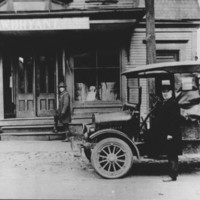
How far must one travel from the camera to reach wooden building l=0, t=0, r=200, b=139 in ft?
47.3

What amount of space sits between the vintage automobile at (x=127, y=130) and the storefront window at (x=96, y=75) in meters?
6.26

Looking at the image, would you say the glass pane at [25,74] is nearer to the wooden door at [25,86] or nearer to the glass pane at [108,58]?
the wooden door at [25,86]

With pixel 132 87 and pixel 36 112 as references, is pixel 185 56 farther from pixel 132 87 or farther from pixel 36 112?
pixel 36 112

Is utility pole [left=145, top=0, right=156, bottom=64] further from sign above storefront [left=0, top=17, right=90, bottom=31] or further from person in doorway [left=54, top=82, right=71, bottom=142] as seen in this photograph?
person in doorway [left=54, top=82, right=71, bottom=142]

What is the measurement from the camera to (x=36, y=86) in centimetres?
1471

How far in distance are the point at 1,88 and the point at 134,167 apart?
7.18m

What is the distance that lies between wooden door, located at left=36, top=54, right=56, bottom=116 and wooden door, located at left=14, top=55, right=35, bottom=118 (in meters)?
0.24

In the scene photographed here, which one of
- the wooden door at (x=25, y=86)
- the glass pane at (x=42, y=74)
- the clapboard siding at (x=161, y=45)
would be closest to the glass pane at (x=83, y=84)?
the glass pane at (x=42, y=74)

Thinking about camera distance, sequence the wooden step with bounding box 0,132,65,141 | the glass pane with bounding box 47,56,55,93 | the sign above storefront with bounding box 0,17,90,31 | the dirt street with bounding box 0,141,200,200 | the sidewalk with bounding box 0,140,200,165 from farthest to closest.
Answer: the glass pane with bounding box 47,56,55,93
the wooden step with bounding box 0,132,65,141
the sign above storefront with bounding box 0,17,90,31
the sidewalk with bounding box 0,140,200,165
the dirt street with bounding box 0,141,200,200

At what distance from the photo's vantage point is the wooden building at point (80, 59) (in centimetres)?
1442

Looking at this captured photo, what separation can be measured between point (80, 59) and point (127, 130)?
22.9 ft

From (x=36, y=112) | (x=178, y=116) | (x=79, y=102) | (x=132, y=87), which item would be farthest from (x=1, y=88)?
(x=178, y=116)

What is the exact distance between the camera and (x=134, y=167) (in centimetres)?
902

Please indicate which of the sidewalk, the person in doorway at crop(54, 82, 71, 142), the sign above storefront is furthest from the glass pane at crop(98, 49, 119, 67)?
the sidewalk
